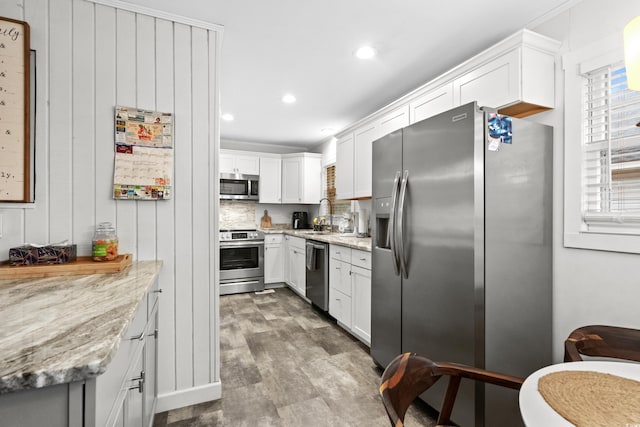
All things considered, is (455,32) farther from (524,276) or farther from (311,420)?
(311,420)

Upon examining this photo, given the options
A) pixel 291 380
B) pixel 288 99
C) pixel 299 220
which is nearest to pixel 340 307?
pixel 291 380

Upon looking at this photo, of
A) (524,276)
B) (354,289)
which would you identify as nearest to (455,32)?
(524,276)

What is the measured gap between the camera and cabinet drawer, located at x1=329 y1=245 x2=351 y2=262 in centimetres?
302

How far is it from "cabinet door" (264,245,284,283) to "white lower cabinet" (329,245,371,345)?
1607mm

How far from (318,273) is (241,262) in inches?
57.2

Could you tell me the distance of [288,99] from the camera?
3.41m

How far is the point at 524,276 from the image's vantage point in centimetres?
174

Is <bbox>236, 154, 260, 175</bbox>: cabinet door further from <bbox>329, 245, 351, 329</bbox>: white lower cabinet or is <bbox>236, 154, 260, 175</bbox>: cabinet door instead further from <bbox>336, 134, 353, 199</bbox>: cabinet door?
<bbox>329, 245, 351, 329</bbox>: white lower cabinet

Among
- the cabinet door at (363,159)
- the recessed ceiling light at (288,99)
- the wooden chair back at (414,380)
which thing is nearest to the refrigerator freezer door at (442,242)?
the wooden chair back at (414,380)

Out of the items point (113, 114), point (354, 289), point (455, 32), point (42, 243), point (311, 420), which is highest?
point (455, 32)

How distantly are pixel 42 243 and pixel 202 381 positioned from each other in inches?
48.5

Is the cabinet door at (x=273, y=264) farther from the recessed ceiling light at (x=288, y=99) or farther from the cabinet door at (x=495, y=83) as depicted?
the cabinet door at (x=495, y=83)

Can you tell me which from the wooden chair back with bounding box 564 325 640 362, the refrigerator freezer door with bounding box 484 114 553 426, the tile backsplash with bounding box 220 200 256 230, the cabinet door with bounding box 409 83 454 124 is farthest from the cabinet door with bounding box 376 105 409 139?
the tile backsplash with bounding box 220 200 256 230

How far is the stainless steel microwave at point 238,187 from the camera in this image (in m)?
4.88
